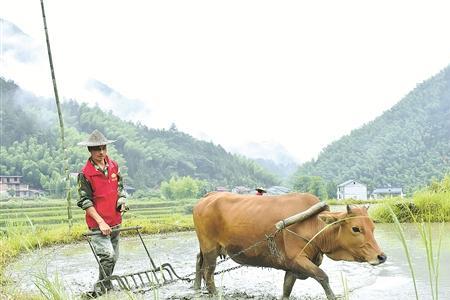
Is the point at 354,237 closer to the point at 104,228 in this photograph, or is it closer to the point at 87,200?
the point at 104,228

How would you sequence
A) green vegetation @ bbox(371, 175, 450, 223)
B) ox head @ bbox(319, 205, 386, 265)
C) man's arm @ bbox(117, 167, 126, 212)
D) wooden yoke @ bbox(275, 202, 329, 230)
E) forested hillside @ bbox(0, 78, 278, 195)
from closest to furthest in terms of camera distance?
1. ox head @ bbox(319, 205, 386, 265)
2. wooden yoke @ bbox(275, 202, 329, 230)
3. man's arm @ bbox(117, 167, 126, 212)
4. green vegetation @ bbox(371, 175, 450, 223)
5. forested hillside @ bbox(0, 78, 278, 195)

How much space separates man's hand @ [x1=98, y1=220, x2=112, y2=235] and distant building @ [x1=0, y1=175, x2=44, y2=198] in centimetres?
7352

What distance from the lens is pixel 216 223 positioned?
5855 mm

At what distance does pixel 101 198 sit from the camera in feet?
19.0

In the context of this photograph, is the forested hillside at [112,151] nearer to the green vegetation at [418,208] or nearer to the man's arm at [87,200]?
the green vegetation at [418,208]

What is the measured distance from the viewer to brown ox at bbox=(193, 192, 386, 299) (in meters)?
4.72

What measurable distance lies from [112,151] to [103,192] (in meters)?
98.2

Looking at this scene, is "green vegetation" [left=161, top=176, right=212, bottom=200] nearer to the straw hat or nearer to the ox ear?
the straw hat

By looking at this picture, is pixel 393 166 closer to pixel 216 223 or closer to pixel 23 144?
pixel 23 144

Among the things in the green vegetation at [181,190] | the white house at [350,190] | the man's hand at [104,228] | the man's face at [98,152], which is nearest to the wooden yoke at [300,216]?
the man's hand at [104,228]

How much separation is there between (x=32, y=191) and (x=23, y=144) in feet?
61.2

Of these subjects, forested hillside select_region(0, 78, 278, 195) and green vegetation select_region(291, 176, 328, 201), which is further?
forested hillside select_region(0, 78, 278, 195)

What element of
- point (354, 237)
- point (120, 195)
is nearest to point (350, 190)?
point (120, 195)

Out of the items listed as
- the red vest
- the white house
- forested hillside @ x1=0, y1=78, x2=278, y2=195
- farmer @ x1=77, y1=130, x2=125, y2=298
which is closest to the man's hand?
farmer @ x1=77, y1=130, x2=125, y2=298
